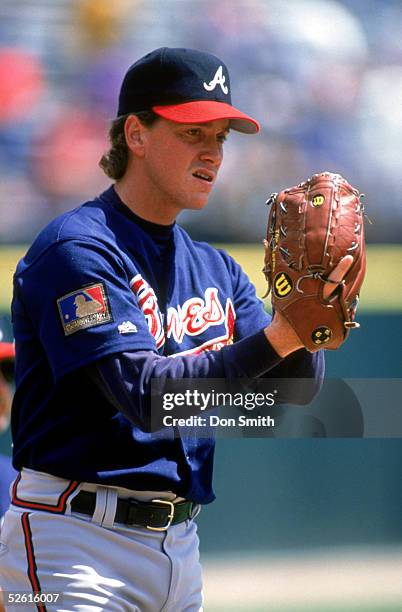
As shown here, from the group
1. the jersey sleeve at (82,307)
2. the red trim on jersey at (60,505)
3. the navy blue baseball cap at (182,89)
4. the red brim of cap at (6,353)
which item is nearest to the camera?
the jersey sleeve at (82,307)

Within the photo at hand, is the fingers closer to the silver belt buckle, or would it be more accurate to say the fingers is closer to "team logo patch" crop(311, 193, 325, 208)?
"team logo patch" crop(311, 193, 325, 208)

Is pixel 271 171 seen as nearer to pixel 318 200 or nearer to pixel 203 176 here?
pixel 203 176

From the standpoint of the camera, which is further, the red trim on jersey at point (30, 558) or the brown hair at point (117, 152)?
the brown hair at point (117, 152)

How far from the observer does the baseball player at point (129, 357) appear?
155 cm

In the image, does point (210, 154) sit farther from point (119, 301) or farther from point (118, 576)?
point (118, 576)

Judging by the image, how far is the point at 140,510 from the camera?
5.49 ft

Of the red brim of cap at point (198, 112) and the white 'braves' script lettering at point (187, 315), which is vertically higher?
the red brim of cap at point (198, 112)

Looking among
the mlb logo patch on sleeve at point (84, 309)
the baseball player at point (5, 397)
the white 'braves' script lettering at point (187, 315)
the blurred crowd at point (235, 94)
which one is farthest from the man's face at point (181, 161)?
the blurred crowd at point (235, 94)

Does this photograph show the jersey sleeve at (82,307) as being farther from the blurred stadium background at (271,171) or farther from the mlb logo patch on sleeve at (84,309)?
the blurred stadium background at (271,171)

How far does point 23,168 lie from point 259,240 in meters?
0.70

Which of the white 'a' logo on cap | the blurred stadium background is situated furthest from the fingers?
the blurred stadium background

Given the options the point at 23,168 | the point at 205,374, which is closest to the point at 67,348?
the point at 205,374

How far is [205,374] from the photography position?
1.53 m

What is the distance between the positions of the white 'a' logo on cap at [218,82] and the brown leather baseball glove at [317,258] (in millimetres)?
269
